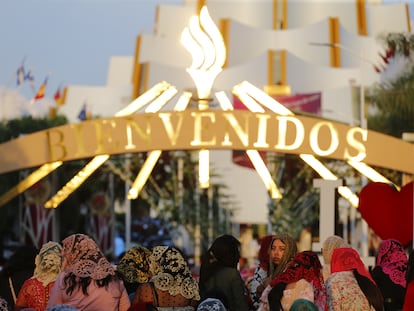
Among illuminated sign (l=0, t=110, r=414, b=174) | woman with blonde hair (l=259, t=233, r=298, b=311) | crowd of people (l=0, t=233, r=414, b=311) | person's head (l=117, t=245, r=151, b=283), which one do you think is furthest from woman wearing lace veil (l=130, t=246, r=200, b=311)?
illuminated sign (l=0, t=110, r=414, b=174)

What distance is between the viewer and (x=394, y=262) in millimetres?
13359

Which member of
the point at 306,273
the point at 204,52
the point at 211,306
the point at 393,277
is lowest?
the point at 211,306

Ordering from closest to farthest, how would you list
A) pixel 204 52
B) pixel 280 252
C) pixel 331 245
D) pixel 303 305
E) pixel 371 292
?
pixel 303 305 → pixel 371 292 → pixel 331 245 → pixel 280 252 → pixel 204 52

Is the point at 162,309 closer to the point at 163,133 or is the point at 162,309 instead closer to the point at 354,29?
the point at 163,133

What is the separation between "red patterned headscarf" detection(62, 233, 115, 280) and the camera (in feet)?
37.7

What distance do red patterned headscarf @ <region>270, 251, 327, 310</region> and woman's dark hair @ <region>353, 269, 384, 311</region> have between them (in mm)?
353

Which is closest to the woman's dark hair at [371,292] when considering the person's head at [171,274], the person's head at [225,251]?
the person's head at [171,274]

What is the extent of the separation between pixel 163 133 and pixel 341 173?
34.6 meters

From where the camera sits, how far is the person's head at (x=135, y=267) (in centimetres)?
1260

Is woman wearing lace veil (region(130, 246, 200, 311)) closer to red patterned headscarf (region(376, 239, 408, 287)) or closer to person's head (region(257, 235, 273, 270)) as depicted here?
red patterned headscarf (region(376, 239, 408, 287))

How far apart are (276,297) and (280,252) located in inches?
81.4

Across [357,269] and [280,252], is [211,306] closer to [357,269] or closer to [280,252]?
[357,269]

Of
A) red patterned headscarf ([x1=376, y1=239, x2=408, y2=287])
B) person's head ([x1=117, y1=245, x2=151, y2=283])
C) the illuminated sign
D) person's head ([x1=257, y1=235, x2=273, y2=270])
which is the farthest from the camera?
the illuminated sign

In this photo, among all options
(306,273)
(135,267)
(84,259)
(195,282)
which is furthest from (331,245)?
(84,259)
